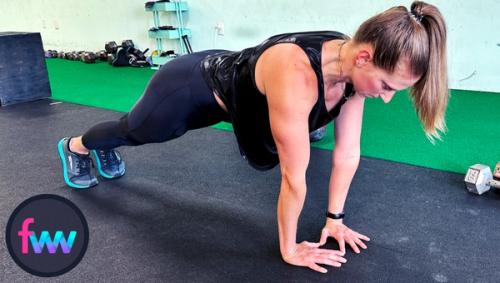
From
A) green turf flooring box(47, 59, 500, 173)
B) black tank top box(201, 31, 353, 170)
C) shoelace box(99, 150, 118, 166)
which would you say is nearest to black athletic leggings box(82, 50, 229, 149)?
black tank top box(201, 31, 353, 170)

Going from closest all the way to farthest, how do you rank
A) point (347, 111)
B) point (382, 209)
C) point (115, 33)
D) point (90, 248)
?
point (347, 111) < point (90, 248) < point (382, 209) < point (115, 33)

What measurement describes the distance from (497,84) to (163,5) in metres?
3.84

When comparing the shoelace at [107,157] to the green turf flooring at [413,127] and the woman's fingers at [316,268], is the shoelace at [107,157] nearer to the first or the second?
the green turf flooring at [413,127]

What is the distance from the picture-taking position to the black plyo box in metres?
3.86

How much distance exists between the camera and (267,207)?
72.0 inches

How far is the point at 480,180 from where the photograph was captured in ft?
5.98

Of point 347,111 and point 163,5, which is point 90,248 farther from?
point 163,5

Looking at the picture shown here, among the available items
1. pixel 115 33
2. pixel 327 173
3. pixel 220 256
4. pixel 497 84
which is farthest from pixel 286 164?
pixel 115 33

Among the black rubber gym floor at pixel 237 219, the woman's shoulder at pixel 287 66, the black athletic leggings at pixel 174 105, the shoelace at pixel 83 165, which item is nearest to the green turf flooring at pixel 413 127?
the black rubber gym floor at pixel 237 219

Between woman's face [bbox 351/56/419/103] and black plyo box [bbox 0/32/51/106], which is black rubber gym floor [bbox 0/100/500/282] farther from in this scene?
black plyo box [bbox 0/32/51/106]

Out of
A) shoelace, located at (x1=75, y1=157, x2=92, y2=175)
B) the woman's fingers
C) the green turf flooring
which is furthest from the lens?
the green turf flooring

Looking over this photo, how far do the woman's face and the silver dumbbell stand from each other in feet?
3.34

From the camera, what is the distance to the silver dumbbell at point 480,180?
182 centimetres

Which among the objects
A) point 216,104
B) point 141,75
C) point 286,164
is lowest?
→ point 141,75
